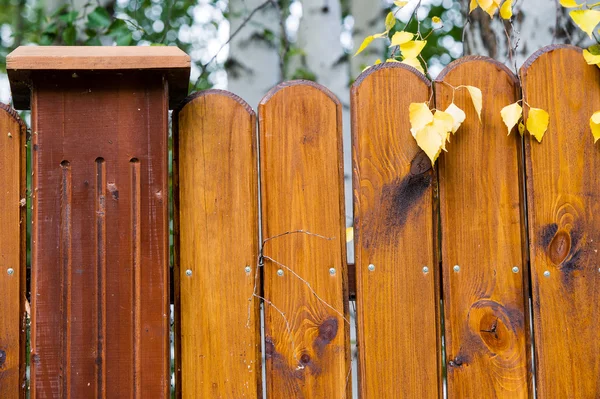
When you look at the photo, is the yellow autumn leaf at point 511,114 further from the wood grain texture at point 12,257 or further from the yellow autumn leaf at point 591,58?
the wood grain texture at point 12,257

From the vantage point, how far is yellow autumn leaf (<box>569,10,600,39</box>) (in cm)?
155

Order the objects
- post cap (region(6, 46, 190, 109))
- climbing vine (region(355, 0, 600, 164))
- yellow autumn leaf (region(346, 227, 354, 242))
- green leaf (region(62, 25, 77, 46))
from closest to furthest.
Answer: post cap (region(6, 46, 190, 109)) < climbing vine (region(355, 0, 600, 164)) < yellow autumn leaf (region(346, 227, 354, 242)) < green leaf (region(62, 25, 77, 46))

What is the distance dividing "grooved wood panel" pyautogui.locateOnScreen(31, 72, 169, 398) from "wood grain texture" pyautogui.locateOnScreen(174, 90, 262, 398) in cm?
9

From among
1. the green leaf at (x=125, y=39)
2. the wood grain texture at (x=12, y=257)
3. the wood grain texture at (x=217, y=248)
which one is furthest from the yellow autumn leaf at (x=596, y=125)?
the green leaf at (x=125, y=39)

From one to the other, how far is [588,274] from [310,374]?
0.77 metres

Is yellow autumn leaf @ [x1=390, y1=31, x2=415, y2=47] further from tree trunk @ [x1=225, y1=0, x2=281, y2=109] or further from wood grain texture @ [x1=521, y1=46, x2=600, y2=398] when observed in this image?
tree trunk @ [x1=225, y1=0, x2=281, y2=109]

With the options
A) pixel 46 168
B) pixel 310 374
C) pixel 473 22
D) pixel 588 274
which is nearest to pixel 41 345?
pixel 46 168

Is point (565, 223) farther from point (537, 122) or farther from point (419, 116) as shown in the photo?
point (419, 116)

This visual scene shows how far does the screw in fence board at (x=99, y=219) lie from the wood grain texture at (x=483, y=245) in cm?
72

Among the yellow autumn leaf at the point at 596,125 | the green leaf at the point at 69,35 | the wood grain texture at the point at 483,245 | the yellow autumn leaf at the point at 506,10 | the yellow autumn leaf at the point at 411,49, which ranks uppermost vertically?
the green leaf at the point at 69,35

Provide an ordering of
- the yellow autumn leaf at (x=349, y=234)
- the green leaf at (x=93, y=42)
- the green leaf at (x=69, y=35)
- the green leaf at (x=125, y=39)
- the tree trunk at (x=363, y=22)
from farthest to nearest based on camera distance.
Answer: the tree trunk at (x=363, y=22)
the green leaf at (x=93, y=42)
the green leaf at (x=69, y=35)
the green leaf at (x=125, y=39)
the yellow autumn leaf at (x=349, y=234)

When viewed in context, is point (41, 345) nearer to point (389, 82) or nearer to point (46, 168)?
point (46, 168)

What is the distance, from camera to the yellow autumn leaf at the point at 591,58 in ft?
5.16

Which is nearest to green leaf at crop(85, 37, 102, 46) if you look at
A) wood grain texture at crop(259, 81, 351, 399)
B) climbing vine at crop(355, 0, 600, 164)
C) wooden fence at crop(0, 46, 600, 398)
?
wooden fence at crop(0, 46, 600, 398)
